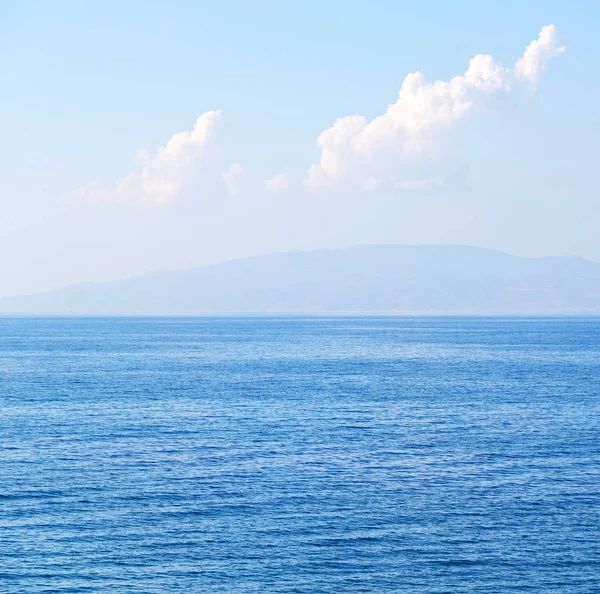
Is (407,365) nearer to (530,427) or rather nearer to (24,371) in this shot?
(24,371)

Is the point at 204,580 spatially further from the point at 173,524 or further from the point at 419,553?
the point at 419,553

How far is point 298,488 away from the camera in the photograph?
48.4 m

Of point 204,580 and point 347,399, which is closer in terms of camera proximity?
point 204,580

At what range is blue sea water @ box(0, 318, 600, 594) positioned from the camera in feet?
120

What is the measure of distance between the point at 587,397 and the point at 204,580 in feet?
203

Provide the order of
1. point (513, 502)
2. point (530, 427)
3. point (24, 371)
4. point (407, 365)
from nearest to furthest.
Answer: point (513, 502)
point (530, 427)
point (24, 371)
point (407, 365)

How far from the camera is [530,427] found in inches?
2729

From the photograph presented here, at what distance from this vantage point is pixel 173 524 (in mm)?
41938

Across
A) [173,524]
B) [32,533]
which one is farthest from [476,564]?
[32,533]

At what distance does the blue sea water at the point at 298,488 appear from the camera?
3662cm

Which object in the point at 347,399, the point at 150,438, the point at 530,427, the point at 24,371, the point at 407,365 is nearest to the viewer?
the point at 150,438

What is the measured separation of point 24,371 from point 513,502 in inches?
3323

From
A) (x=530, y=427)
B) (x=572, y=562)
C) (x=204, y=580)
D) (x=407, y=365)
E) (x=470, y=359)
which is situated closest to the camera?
(x=204, y=580)

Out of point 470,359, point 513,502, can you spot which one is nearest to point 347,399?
point 513,502
